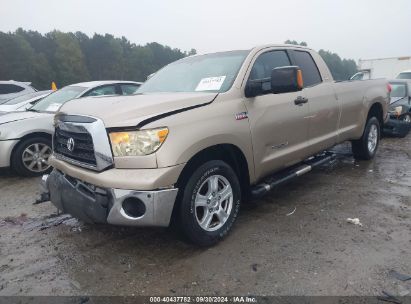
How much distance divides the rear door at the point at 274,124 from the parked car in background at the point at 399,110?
536cm

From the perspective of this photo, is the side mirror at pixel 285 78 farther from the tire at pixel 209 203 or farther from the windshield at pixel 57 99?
the windshield at pixel 57 99

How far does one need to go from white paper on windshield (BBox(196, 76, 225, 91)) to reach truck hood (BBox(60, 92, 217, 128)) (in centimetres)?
29

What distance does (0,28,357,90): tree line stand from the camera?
113 ft

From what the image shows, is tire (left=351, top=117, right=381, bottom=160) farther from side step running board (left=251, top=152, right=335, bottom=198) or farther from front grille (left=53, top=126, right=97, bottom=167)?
front grille (left=53, top=126, right=97, bottom=167)

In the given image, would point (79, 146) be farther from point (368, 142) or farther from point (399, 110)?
point (399, 110)

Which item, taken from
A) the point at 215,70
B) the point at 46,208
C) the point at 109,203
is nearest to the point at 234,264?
the point at 109,203

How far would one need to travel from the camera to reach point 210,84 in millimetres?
3680

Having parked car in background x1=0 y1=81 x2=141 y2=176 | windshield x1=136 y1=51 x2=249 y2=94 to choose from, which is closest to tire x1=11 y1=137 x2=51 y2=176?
parked car in background x1=0 y1=81 x2=141 y2=176

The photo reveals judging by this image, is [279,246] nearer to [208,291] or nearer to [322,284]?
[322,284]

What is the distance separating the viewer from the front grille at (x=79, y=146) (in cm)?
299

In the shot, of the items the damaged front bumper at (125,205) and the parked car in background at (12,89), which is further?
the parked car in background at (12,89)

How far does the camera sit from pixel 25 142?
19.1ft

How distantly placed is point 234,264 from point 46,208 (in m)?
2.73

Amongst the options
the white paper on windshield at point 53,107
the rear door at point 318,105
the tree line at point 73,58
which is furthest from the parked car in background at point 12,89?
the tree line at point 73,58
